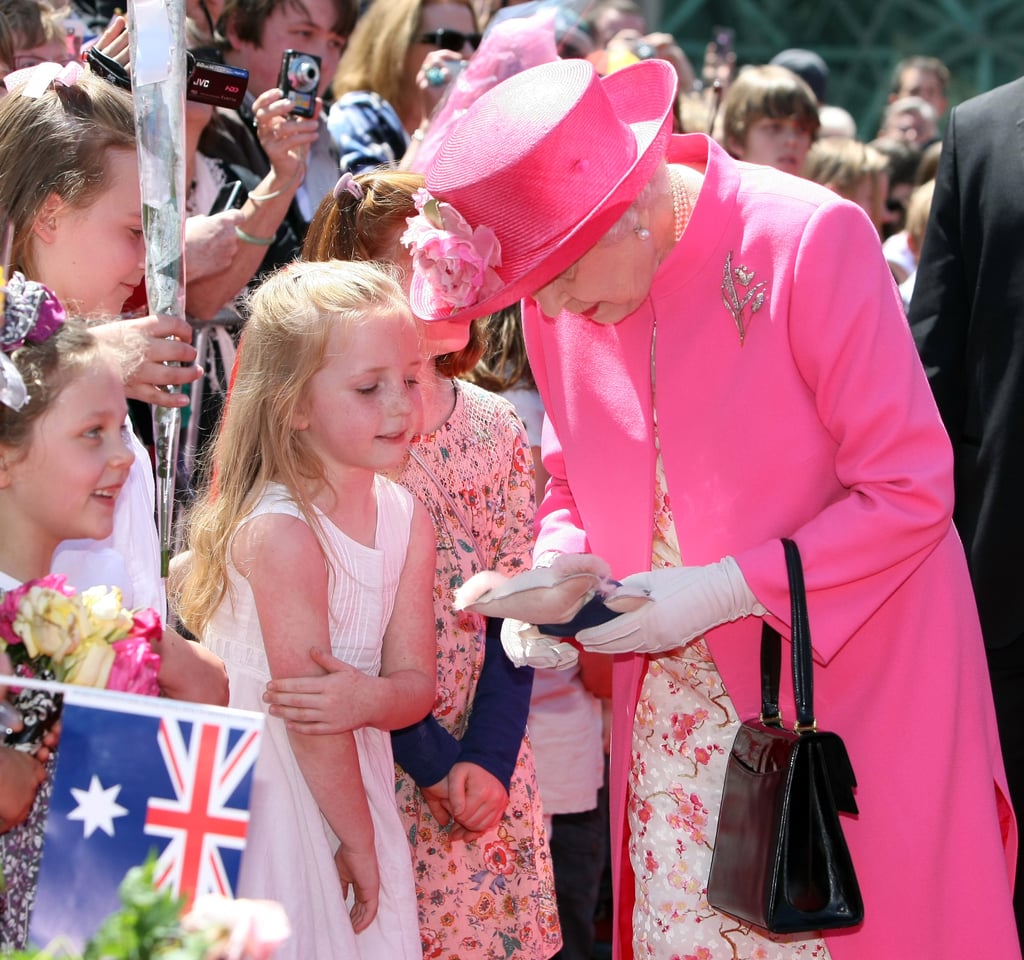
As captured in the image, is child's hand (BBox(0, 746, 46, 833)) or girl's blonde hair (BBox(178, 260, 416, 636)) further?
girl's blonde hair (BBox(178, 260, 416, 636))

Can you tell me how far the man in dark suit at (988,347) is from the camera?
9.57 ft

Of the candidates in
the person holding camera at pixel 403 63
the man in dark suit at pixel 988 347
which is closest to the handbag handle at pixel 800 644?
the man in dark suit at pixel 988 347

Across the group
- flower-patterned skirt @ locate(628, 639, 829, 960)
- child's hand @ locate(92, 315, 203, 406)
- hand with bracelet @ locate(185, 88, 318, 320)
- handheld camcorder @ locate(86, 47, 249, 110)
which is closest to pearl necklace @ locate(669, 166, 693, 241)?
flower-patterned skirt @ locate(628, 639, 829, 960)

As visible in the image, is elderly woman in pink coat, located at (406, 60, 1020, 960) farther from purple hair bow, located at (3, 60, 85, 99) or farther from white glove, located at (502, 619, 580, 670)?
purple hair bow, located at (3, 60, 85, 99)

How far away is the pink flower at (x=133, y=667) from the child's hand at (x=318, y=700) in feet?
1.88

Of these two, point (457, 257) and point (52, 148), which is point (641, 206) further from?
point (52, 148)

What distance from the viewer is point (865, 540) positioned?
2.15 meters

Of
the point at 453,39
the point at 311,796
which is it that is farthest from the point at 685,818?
the point at 453,39

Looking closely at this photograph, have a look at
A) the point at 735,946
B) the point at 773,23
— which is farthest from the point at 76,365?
the point at 773,23

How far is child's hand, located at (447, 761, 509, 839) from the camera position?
97.0 inches

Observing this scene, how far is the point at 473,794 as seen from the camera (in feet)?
8.11

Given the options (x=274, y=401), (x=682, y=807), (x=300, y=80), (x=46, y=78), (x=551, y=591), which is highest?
(x=300, y=80)

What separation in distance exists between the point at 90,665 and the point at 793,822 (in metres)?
1.13

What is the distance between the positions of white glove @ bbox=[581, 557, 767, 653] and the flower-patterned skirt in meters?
0.20
